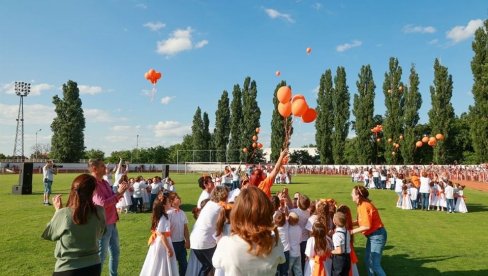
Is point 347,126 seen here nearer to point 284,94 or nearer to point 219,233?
point 284,94

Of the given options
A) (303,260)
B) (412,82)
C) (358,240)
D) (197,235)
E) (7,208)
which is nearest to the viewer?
(197,235)

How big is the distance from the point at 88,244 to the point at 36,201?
58.0 ft

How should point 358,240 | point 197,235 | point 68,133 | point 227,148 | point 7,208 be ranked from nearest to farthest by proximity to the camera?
point 197,235, point 358,240, point 7,208, point 68,133, point 227,148

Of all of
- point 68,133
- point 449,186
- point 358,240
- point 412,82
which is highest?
point 412,82

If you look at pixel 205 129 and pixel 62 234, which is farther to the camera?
pixel 205 129

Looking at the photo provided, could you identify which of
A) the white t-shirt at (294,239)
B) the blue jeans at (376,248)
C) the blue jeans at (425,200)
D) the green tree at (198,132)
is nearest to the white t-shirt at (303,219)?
the white t-shirt at (294,239)

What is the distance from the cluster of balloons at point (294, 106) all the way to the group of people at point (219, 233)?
2.82m

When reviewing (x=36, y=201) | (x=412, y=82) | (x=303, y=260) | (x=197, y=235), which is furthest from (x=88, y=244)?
(x=412, y=82)

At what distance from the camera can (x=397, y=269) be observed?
8.12m

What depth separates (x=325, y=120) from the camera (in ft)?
212

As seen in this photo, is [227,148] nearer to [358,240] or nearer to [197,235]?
[358,240]

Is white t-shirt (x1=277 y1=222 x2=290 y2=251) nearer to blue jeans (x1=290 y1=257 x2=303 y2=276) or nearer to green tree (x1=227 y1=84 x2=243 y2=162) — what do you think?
blue jeans (x1=290 y1=257 x2=303 y2=276)

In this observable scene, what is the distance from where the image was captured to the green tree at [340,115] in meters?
63.1

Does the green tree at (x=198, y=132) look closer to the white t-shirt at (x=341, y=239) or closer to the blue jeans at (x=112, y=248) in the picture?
the blue jeans at (x=112, y=248)
